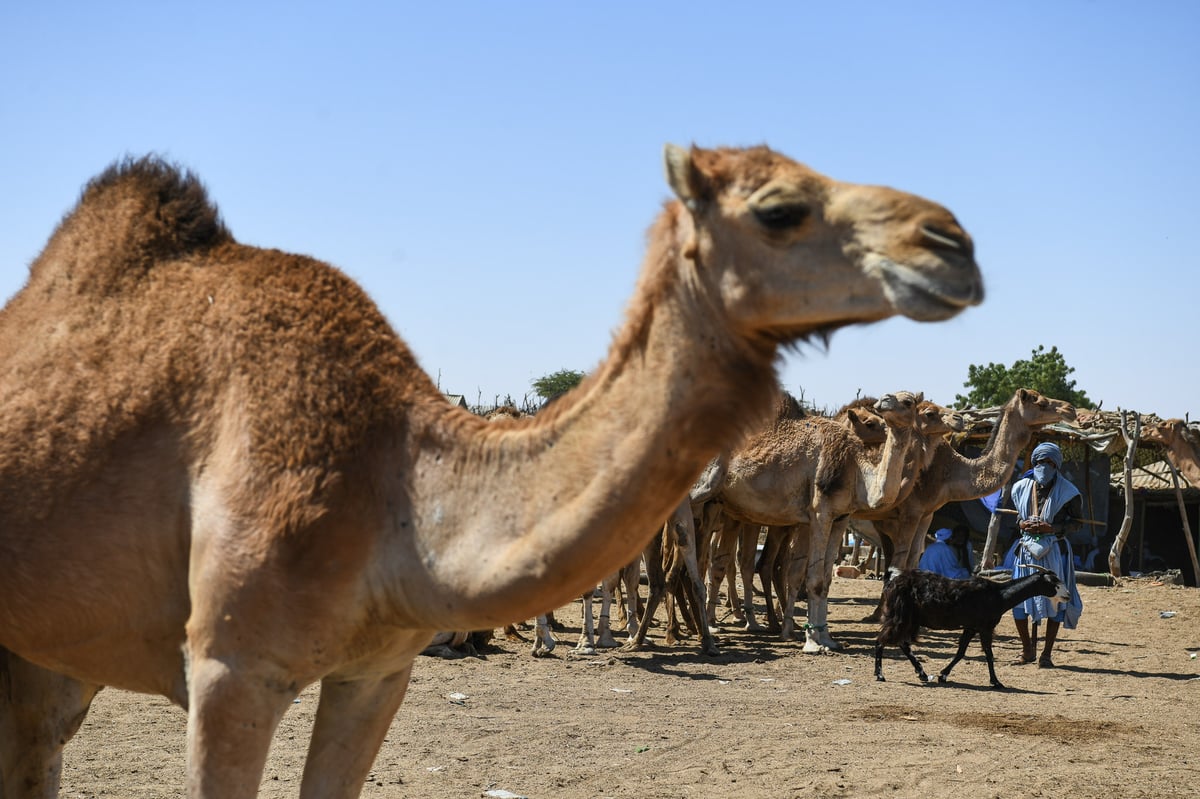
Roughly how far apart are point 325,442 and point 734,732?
659cm

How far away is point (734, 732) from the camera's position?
30.8 feet

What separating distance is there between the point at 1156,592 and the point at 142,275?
20560 millimetres

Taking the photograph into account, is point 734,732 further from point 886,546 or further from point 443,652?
point 886,546

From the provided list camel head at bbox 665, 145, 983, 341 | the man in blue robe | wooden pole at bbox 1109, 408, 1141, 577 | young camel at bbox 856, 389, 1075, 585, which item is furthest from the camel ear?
wooden pole at bbox 1109, 408, 1141, 577

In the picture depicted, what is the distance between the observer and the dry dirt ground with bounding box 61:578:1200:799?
7.51 m

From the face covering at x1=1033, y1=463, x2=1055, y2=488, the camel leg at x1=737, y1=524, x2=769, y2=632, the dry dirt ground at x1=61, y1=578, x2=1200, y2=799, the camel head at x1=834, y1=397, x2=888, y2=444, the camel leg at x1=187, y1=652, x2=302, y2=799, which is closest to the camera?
the camel leg at x1=187, y1=652, x2=302, y2=799

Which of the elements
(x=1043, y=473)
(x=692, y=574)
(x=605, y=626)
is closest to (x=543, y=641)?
(x=605, y=626)

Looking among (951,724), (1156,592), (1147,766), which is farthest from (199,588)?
(1156,592)

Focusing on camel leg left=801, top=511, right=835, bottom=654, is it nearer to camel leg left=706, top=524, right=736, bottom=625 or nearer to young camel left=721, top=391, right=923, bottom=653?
young camel left=721, top=391, right=923, bottom=653

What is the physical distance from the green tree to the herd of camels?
4816 cm

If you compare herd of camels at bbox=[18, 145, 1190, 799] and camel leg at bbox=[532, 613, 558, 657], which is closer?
herd of camels at bbox=[18, 145, 1190, 799]

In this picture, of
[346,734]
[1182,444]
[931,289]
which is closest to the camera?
[931,289]

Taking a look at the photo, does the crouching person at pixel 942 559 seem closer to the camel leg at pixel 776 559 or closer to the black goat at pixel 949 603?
the camel leg at pixel 776 559

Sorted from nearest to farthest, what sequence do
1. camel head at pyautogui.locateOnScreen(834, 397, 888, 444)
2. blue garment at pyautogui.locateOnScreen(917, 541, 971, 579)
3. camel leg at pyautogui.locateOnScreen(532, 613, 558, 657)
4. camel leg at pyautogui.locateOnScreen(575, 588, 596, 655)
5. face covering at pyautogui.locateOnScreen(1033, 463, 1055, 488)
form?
camel leg at pyautogui.locateOnScreen(532, 613, 558, 657) → camel leg at pyautogui.locateOnScreen(575, 588, 596, 655) → face covering at pyautogui.locateOnScreen(1033, 463, 1055, 488) → blue garment at pyautogui.locateOnScreen(917, 541, 971, 579) → camel head at pyautogui.locateOnScreen(834, 397, 888, 444)
